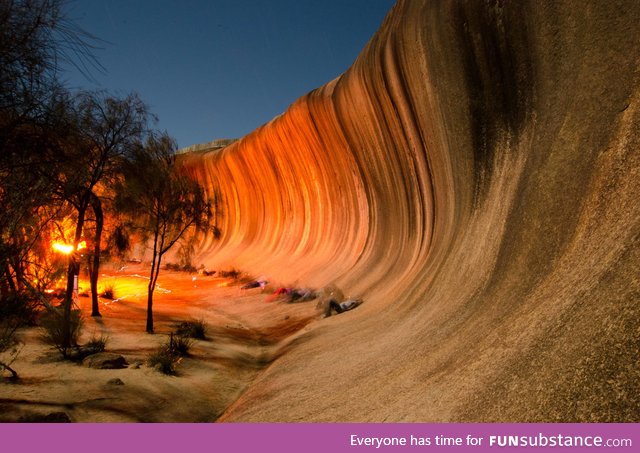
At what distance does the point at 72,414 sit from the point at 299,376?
274 centimetres

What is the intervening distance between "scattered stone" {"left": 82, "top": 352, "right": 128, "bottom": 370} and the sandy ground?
5.9 inches

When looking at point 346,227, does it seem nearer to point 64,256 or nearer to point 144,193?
point 144,193

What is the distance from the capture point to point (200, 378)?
Answer: 8.23 metres

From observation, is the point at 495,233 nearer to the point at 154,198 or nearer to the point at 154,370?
the point at 154,370

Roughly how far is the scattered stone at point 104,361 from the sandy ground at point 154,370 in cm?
15

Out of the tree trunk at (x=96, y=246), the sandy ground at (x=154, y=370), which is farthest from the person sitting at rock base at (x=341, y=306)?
the tree trunk at (x=96, y=246)

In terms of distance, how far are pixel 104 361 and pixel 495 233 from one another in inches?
253

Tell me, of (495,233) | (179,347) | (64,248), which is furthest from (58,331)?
(495,233)

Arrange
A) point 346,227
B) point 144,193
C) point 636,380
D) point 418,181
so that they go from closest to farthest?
point 636,380, point 418,181, point 144,193, point 346,227

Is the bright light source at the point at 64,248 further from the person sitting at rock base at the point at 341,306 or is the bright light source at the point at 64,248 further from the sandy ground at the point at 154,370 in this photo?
the person sitting at rock base at the point at 341,306

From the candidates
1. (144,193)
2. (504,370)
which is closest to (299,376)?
(504,370)

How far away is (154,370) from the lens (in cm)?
812

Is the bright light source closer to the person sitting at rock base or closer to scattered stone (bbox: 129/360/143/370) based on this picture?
scattered stone (bbox: 129/360/143/370)

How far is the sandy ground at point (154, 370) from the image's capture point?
6.37m
